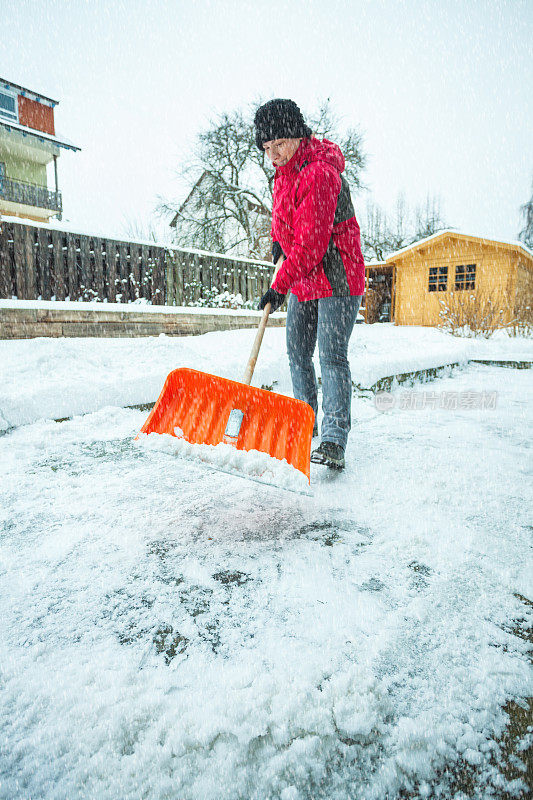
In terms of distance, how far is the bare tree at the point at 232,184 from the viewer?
16594 mm

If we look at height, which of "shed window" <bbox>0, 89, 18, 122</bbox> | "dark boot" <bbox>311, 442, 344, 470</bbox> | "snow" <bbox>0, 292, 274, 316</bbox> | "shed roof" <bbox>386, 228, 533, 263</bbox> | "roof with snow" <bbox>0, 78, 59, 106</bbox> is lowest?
"dark boot" <bbox>311, 442, 344, 470</bbox>

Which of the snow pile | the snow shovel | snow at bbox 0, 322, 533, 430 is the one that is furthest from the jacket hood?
snow at bbox 0, 322, 533, 430

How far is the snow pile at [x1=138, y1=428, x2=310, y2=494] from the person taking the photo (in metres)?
1.34

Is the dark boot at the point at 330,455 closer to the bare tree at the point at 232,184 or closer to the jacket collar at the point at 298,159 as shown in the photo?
the jacket collar at the point at 298,159

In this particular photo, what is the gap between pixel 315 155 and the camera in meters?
1.90

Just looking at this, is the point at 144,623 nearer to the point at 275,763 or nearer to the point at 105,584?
the point at 105,584

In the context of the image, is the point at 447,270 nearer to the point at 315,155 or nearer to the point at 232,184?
the point at 232,184

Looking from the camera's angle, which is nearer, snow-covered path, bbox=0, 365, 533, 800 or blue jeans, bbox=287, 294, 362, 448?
snow-covered path, bbox=0, 365, 533, 800

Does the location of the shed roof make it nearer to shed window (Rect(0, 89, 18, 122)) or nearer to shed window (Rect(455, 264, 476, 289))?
shed window (Rect(455, 264, 476, 289))

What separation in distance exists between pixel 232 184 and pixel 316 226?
17.9m

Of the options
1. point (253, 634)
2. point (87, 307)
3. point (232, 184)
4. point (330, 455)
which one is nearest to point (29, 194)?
point (232, 184)

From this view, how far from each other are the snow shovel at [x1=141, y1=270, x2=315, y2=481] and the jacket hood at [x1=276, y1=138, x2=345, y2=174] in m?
1.07

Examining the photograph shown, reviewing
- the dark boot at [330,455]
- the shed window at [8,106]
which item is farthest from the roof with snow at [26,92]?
the dark boot at [330,455]

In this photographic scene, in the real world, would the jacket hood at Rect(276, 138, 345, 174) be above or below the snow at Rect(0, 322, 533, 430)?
above
